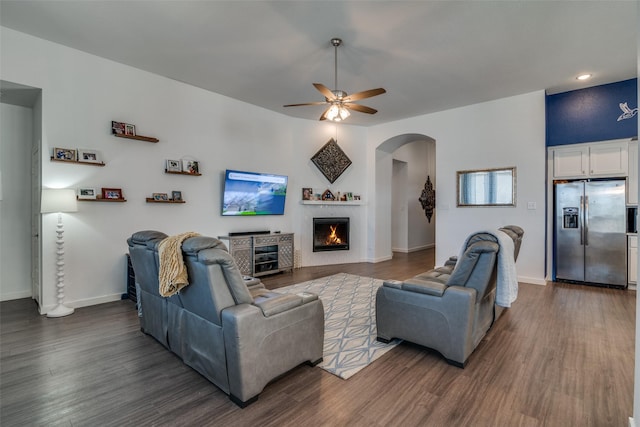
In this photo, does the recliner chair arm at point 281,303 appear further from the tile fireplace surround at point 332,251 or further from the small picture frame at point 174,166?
the tile fireplace surround at point 332,251

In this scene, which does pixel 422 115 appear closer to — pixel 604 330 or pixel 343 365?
pixel 604 330

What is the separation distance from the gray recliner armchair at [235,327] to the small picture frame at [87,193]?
2.20 meters

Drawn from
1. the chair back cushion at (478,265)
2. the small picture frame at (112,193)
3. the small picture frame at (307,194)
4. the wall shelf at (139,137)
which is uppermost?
the wall shelf at (139,137)

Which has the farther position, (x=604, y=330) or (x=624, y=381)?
(x=604, y=330)

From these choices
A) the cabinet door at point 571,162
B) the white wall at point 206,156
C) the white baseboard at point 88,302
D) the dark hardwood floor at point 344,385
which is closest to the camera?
the dark hardwood floor at point 344,385

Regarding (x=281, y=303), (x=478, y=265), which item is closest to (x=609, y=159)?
(x=478, y=265)

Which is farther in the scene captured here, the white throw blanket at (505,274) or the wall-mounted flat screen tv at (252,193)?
the wall-mounted flat screen tv at (252,193)

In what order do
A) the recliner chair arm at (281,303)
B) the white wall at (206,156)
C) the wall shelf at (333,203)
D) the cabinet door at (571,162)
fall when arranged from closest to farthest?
the recliner chair arm at (281,303)
the white wall at (206,156)
the cabinet door at (571,162)
the wall shelf at (333,203)

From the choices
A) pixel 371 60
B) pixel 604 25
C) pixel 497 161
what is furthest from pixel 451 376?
pixel 497 161

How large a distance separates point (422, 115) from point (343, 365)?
5367 millimetres

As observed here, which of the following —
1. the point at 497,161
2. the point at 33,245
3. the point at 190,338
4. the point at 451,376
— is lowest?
the point at 451,376

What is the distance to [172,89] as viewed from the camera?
178 inches

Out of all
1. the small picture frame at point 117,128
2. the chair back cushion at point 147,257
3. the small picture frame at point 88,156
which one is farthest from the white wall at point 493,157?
the small picture frame at point 88,156

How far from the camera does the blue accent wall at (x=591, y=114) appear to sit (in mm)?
4520
